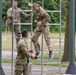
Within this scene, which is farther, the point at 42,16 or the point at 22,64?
the point at 42,16

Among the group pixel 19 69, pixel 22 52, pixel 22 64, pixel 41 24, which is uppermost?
pixel 41 24

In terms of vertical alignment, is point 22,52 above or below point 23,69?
above

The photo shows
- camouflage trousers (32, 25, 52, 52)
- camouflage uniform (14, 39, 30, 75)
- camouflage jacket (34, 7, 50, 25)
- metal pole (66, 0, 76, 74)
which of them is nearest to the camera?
camouflage uniform (14, 39, 30, 75)

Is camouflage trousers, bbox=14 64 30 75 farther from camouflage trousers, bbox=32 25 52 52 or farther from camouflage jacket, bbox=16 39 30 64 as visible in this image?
camouflage trousers, bbox=32 25 52 52

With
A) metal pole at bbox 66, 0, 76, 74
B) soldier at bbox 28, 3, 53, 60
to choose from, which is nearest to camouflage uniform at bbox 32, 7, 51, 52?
soldier at bbox 28, 3, 53, 60

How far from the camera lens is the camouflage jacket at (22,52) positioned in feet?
45.0

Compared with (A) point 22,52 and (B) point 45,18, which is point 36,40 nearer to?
(B) point 45,18

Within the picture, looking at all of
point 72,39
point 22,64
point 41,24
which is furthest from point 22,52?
point 72,39

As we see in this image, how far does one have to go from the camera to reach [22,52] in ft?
45.4

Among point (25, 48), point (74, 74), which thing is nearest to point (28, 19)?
point (74, 74)

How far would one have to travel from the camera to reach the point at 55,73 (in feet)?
57.6

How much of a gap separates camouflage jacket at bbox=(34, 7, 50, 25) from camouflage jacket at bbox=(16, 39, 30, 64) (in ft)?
8.45

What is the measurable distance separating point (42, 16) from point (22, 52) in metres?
2.88

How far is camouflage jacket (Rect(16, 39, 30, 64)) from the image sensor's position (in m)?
13.7
